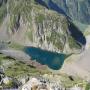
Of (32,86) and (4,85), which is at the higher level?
(32,86)

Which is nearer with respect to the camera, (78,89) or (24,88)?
(24,88)

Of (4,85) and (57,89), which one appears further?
(4,85)

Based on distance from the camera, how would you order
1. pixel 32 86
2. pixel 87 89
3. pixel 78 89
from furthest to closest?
pixel 78 89 < pixel 87 89 < pixel 32 86

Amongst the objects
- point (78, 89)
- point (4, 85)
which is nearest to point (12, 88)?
point (4, 85)

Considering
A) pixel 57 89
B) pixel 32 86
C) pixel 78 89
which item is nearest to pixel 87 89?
pixel 78 89

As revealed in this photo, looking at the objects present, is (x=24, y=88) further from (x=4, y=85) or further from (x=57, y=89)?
(x=4, y=85)

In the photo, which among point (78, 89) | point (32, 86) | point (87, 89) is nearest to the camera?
point (32, 86)

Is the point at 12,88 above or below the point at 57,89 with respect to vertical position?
below

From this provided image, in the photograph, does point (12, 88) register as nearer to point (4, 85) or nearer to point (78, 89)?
point (4, 85)

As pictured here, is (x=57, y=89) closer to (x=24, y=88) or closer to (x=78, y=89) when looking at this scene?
(x=24, y=88)
